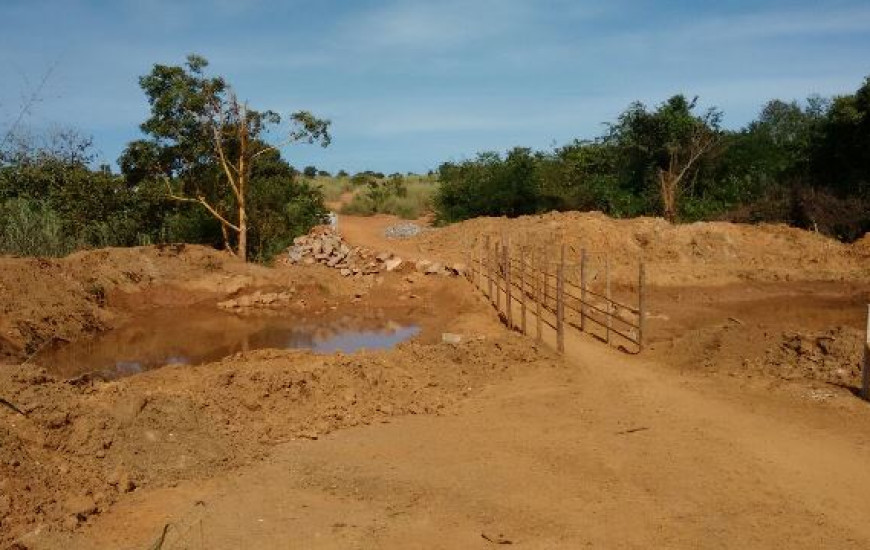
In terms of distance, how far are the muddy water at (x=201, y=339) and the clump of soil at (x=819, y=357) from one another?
636cm

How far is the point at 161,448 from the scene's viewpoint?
6.63 m

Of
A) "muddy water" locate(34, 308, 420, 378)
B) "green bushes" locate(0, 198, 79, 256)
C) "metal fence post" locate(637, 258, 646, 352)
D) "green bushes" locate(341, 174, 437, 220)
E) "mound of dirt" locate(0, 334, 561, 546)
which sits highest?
"green bushes" locate(341, 174, 437, 220)

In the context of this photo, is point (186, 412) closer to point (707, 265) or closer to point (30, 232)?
point (30, 232)

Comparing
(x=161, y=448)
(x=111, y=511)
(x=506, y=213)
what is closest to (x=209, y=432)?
(x=161, y=448)

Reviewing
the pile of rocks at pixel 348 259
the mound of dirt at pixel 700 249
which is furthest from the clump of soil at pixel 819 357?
the pile of rocks at pixel 348 259

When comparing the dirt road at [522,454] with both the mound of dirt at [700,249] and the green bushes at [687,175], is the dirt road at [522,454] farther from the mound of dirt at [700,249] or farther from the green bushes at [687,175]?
the green bushes at [687,175]

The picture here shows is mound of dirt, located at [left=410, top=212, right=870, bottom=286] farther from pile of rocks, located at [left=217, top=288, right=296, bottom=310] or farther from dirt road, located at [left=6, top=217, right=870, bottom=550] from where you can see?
dirt road, located at [left=6, top=217, right=870, bottom=550]

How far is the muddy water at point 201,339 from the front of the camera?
12.2 meters

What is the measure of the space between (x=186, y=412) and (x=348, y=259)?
13459 mm

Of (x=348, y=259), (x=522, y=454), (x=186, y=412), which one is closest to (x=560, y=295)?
(x=522, y=454)

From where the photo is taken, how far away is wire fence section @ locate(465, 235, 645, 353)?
1122cm

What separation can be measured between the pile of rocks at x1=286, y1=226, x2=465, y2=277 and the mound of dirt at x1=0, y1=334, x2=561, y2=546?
27.7 feet

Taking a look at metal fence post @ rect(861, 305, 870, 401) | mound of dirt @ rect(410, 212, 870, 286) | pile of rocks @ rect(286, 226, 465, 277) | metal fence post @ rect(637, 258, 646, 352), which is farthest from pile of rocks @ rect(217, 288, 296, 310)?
metal fence post @ rect(861, 305, 870, 401)

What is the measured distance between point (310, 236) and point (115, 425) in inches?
612
